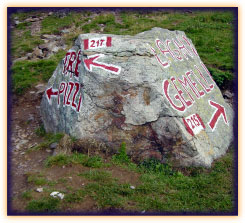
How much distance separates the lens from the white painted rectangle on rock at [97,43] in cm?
712

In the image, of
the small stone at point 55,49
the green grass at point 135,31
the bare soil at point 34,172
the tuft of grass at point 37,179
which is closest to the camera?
the bare soil at point 34,172

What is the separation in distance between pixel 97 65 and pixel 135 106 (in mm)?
1164

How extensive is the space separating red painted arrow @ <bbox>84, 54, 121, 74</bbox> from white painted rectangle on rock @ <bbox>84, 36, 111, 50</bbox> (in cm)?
29

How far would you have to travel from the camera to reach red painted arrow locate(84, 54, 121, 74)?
6.78 m

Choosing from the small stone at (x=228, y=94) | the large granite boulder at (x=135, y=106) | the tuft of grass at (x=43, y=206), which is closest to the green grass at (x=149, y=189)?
the tuft of grass at (x=43, y=206)

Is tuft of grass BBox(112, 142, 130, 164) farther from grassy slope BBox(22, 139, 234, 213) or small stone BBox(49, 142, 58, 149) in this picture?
small stone BBox(49, 142, 58, 149)

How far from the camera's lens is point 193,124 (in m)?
6.84

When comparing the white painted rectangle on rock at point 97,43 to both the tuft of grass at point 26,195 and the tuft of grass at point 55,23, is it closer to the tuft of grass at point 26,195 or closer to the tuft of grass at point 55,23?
the tuft of grass at point 26,195

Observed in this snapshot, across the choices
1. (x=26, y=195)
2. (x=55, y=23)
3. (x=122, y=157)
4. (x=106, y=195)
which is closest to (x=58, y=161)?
(x=26, y=195)

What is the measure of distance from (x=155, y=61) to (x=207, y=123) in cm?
180

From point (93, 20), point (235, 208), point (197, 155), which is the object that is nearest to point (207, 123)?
point (197, 155)

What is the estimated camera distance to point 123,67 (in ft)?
22.3

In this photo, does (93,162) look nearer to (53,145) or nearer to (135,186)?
(135,186)

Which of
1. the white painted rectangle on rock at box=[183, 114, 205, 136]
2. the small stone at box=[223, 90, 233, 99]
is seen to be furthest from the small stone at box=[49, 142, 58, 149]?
the small stone at box=[223, 90, 233, 99]
